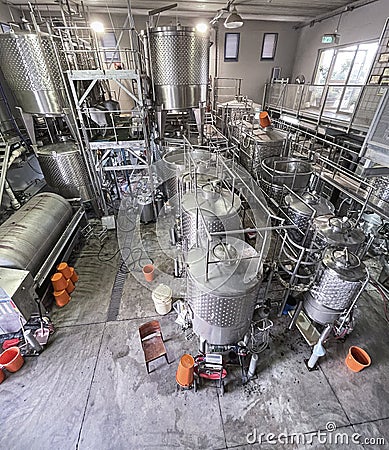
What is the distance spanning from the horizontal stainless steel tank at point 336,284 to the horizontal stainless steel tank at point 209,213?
1.28 m

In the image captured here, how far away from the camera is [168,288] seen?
3.74 m

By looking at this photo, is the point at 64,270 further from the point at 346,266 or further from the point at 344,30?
the point at 344,30

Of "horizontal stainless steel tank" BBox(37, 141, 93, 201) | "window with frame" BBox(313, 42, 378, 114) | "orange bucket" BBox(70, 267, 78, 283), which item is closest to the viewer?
"orange bucket" BBox(70, 267, 78, 283)

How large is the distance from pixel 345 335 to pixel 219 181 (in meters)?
2.86

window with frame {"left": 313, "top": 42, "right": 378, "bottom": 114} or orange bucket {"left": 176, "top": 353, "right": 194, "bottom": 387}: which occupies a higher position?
window with frame {"left": 313, "top": 42, "right": 378, "bottom": 114}

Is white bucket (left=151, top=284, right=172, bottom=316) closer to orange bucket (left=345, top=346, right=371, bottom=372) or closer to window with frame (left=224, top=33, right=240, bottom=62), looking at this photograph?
orange bucket (left=345, top=346, right=371, bottom=372)

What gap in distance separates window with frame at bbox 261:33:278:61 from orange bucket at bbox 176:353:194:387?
1267cm

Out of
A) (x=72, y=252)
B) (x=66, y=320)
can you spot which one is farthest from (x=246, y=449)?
(x=72, y=252)

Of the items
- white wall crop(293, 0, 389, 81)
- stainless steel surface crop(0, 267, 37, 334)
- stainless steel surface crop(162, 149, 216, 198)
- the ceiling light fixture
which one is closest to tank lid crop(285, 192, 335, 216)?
stainless steel surface crop(162, 149, 216, 198)

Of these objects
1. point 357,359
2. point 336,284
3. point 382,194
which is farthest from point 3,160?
point 382,194

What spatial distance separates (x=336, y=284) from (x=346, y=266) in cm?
23

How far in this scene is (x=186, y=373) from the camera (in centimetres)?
261

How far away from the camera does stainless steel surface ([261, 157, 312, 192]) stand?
4672mm

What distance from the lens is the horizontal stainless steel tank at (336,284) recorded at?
261cm
